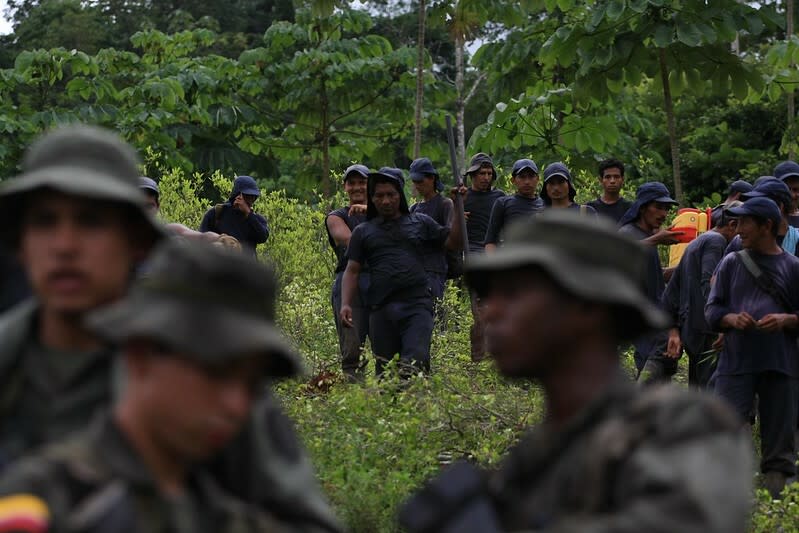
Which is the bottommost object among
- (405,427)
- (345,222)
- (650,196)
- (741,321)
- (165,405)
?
(405,427)

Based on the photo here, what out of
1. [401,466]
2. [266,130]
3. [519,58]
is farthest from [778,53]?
[266,130]

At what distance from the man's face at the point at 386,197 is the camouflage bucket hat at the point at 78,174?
25.3ft

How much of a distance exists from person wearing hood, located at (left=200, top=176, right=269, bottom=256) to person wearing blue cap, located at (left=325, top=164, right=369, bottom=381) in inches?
28.6

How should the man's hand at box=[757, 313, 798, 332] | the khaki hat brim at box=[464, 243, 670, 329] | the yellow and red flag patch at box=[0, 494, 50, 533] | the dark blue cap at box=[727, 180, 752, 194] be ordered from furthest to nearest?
1. the dark blue cap at box=[727, 180, 752, 194]
2. the man's hand at box=[757, 313, 798, 332]
3. the khaki hat brim at box=[464, 243, 670, 329]
4. the yellow and red flag patch at box=[0, 494, 50, 533]

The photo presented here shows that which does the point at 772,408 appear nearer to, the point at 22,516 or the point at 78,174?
the point at 78,174

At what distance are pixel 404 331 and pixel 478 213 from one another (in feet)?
8.08

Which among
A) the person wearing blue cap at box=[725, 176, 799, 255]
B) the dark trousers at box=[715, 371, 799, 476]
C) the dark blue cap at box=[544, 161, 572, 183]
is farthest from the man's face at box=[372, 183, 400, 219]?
the dark trousers at box=[715, 371, 799, 476]

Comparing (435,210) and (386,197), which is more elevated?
(386,197)

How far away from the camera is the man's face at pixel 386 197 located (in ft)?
35.9

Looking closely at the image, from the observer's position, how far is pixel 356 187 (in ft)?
40.4

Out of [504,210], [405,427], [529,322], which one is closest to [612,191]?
[504,210]

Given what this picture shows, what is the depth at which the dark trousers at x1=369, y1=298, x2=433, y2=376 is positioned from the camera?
10.9 meters

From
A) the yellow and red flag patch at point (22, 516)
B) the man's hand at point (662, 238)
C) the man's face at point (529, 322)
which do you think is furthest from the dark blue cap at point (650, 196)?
the yellow and red flag patch at point (22, 516)

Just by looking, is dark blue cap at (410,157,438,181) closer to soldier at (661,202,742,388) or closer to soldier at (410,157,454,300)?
soldier at (410,157,454,300)
